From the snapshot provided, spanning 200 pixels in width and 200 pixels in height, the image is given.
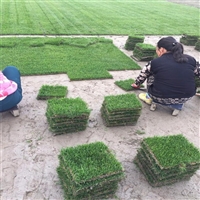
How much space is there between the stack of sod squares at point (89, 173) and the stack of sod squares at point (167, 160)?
521 mm

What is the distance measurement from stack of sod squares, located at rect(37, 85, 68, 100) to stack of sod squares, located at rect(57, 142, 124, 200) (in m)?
2.03

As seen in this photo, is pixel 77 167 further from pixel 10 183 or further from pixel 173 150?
pixel 173 150

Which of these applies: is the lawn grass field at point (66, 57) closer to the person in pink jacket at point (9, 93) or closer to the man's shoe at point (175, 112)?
the person in pink jacket at point (9, 93)

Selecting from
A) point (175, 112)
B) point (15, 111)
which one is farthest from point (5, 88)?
point (175, 112)

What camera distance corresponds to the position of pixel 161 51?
4125 millimetres

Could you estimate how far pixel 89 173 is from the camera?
2.37 meters

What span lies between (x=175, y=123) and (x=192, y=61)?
1.25m

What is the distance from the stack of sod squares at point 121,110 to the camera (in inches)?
146

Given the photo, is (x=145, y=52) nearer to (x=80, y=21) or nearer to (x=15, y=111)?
(x=15, y=111)

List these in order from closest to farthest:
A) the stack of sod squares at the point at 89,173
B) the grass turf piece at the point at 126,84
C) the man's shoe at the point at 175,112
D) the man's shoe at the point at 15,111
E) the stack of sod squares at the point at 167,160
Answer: the stack of sod squares at the point at 89,173 → the stack of sod squares at the point at 167,160 → the man's shoe at the point at 15,111 → the man's shoe at the point at 175,112 → the grass turf piece at the point at 126,84

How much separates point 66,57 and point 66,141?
3.66 m

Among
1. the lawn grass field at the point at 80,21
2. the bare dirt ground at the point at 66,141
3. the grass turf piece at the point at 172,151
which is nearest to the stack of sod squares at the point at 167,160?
the grass turf piece at the point at 172,151

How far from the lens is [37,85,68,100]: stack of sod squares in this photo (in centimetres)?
447

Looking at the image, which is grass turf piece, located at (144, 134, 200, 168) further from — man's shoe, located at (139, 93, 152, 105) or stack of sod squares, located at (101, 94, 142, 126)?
man's shoe, located at (139, 93, 152, 105)
